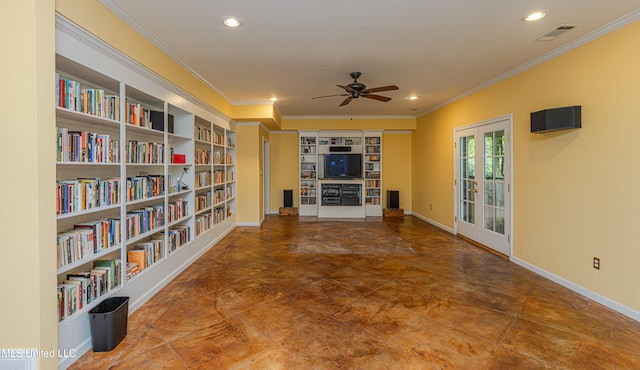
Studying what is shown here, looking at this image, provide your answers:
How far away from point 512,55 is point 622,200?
1964 millimetres

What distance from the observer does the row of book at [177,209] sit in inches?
137

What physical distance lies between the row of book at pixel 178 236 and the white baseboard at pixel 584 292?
4546 mm

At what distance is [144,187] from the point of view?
2951 millimetres

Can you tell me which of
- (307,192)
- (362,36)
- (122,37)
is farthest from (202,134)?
(307,192)

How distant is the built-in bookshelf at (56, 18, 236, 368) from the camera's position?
6.63ft

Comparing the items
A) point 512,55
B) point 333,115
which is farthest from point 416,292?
point 333,115

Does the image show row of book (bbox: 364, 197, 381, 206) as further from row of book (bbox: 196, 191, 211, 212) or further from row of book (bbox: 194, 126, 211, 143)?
row of book (bbox: 194, 126, 211, 143)

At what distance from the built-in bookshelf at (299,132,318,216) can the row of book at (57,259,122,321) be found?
18.3ft

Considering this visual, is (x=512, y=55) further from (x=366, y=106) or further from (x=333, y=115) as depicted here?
(x=333, y=115)

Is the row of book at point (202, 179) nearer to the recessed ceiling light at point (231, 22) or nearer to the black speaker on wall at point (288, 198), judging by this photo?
the recessed ceiling light at point (231, 22)

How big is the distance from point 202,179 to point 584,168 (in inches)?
190

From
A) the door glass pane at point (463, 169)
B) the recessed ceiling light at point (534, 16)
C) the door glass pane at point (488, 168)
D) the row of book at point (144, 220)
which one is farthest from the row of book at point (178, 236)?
the door glass pane at point (463, 169)

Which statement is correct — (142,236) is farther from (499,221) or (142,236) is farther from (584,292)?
(499,221)

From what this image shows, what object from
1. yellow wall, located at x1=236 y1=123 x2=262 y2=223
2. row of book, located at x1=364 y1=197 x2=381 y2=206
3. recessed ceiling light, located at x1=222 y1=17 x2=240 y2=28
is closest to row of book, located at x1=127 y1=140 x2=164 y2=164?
recessed ceiling light, located at x1=222 y1=17 x2=240 y2=28
